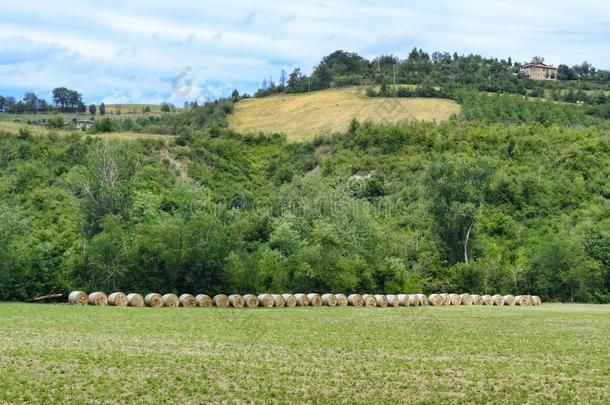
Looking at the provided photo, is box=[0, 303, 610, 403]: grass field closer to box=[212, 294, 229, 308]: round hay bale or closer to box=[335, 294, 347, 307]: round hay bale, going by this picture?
box=[212, 294, 229, 308]: round hay bale

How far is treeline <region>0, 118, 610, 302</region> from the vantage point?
5941 cm

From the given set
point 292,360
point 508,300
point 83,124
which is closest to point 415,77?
point 83,124

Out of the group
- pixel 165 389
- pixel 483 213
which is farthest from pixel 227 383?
pixel 483 213

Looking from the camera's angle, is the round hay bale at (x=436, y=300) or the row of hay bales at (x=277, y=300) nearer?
the row of hay bales at (x=277, y=300)

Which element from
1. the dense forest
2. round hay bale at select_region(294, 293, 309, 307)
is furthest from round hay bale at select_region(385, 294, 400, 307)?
round hay bale at select_region(294, 293, 309, 307)

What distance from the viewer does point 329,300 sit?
57.9m

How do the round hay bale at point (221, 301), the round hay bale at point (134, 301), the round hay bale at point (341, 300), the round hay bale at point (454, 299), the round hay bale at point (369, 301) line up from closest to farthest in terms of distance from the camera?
the round hay bale at point (134, 301), the round hay bale at point (221, 301), the round hay bale at point (341, 300), the round hay bale at point (369, 301), the round hay bale at point (454, 299)

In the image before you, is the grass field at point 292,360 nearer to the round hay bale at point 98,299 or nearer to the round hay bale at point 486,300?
the round hay bale at point 98,299

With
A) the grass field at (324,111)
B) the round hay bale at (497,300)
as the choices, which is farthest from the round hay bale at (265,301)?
the grass field at (324,111)

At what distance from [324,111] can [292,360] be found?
119443mm

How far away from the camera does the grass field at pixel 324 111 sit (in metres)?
136

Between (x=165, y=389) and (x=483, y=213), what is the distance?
7757 cm

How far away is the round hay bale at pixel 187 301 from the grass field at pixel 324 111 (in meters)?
84.1

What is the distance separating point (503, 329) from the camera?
1515 inches
